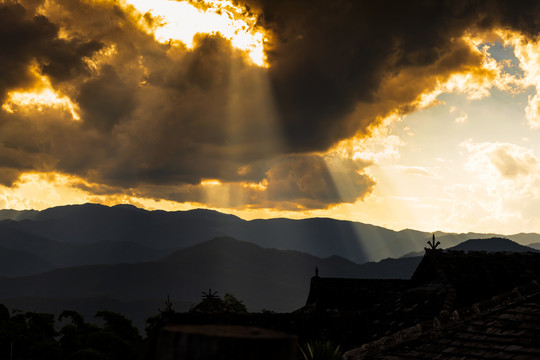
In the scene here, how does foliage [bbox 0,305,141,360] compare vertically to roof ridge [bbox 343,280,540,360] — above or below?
below

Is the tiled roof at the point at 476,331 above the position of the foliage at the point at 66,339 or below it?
above

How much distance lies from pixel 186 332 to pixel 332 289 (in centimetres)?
2688

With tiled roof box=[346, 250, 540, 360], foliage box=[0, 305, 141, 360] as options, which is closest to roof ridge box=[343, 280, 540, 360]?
tiled roof box=[346, 250, 540, 360]

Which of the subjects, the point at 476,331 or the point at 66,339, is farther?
the point at 66,339

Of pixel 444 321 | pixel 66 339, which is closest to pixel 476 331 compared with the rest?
pixel 444 321

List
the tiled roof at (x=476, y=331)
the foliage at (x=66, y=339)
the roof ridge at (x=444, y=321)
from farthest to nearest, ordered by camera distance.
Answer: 1. the foliage at (x=66, y=339)
2. the roof ridge at (x=444, y=321)
3. the tiled roof at (x=476, y=331)

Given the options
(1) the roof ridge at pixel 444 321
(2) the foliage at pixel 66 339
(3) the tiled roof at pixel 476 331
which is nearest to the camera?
(3) the tiled roof at pixel 476 331

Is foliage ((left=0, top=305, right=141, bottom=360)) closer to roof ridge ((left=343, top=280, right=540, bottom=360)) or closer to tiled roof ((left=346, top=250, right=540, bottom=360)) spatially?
tiled roof ((left=346, top=250, right=540, bottom=360))

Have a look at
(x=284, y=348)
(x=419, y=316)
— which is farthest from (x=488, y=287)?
(x=284, y=348)

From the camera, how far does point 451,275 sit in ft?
67.5

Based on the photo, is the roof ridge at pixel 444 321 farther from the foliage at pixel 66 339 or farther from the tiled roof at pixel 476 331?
the foliage at pixel 66 339

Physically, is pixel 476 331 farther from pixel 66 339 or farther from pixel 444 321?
pixel 66 339

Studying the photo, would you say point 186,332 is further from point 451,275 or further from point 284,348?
point 451,275

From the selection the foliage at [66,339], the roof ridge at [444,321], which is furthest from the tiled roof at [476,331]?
the foliage at [66,339]
